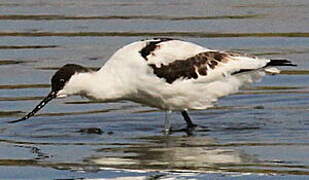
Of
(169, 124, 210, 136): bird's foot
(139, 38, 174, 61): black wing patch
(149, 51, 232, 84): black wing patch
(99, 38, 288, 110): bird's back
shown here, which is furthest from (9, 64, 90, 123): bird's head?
(169, 124, 210, 136): bird's foot

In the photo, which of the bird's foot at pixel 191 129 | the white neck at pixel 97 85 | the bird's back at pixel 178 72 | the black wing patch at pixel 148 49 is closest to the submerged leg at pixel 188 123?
the bird's foot at pixel 191 129

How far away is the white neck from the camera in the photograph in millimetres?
13929

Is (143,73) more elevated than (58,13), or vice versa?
(58,13)

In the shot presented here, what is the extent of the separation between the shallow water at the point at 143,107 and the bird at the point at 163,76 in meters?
0.32

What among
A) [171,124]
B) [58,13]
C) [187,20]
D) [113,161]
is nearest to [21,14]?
[58,13]

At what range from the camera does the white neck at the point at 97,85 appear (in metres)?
13.9

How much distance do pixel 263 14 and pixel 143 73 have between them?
6697mm

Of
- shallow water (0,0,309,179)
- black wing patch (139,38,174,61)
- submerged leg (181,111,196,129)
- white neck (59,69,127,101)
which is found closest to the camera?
shallow water (0,0,309,179)

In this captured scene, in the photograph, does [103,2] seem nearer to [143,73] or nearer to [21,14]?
[21,14]

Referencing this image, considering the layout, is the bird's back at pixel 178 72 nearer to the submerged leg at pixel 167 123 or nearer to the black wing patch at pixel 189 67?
the black wing patch at pixel 189 67

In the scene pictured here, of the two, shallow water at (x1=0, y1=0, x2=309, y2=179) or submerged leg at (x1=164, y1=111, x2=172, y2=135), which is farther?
submerged leg at (x1=164, y1=111, x2=172, y2=135)

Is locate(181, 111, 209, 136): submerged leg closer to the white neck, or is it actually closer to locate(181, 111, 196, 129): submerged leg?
locate(181, 111, 196, 129): submerged leg

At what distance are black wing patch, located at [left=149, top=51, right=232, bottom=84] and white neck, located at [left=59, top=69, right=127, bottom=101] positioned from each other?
1.36 feet

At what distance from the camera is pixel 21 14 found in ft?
66.4
